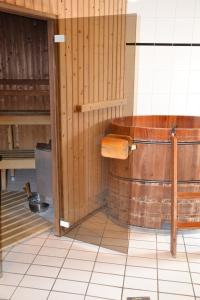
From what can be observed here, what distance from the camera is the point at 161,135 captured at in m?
3.01

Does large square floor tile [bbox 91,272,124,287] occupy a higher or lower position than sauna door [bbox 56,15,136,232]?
lower

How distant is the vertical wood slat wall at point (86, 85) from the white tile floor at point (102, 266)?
38cm

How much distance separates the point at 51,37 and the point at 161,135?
52.9 inches

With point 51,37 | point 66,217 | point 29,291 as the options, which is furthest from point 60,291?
point 51,37

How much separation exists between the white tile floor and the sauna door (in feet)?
1.19

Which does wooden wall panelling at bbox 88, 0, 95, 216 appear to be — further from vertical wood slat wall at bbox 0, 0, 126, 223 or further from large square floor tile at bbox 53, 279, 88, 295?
large square floor tile at bbox 53, 279, 88, 295

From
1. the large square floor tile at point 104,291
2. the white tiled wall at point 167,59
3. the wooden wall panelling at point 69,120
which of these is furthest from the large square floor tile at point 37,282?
the white tiled wall at point 167,59

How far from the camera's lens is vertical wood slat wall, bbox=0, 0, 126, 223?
9.54 feet

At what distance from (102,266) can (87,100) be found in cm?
162

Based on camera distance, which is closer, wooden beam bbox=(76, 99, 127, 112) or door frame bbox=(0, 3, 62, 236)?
door frame bbox=(0, 3, 62, 236)

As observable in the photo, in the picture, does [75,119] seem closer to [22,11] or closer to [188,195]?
[22,11]

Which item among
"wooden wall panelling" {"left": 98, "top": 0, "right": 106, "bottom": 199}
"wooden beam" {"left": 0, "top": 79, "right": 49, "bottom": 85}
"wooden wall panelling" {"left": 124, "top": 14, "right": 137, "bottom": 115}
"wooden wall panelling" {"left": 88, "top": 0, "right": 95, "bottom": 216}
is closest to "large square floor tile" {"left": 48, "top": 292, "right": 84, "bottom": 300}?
"wooden wall panelling" {"left": 88, "top": 0, "right": 95, "bottom": 216}

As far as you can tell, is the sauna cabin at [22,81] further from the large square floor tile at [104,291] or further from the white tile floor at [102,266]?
the large square floor tile at [104,291]

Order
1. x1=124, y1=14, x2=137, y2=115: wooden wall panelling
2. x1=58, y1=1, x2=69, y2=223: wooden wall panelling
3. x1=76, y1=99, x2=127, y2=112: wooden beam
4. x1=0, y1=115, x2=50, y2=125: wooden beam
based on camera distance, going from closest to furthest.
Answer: x1=58, y1=1, x2=69, y2=223: wooden wall panelling
x1=76, y1=99, x2=127, y2=112: wooden beam
x1=124, y1=14, x2=137, y2=115: wooden wall panelling
x1=0, y1=115, x2=50, y2=125: wooden beam
